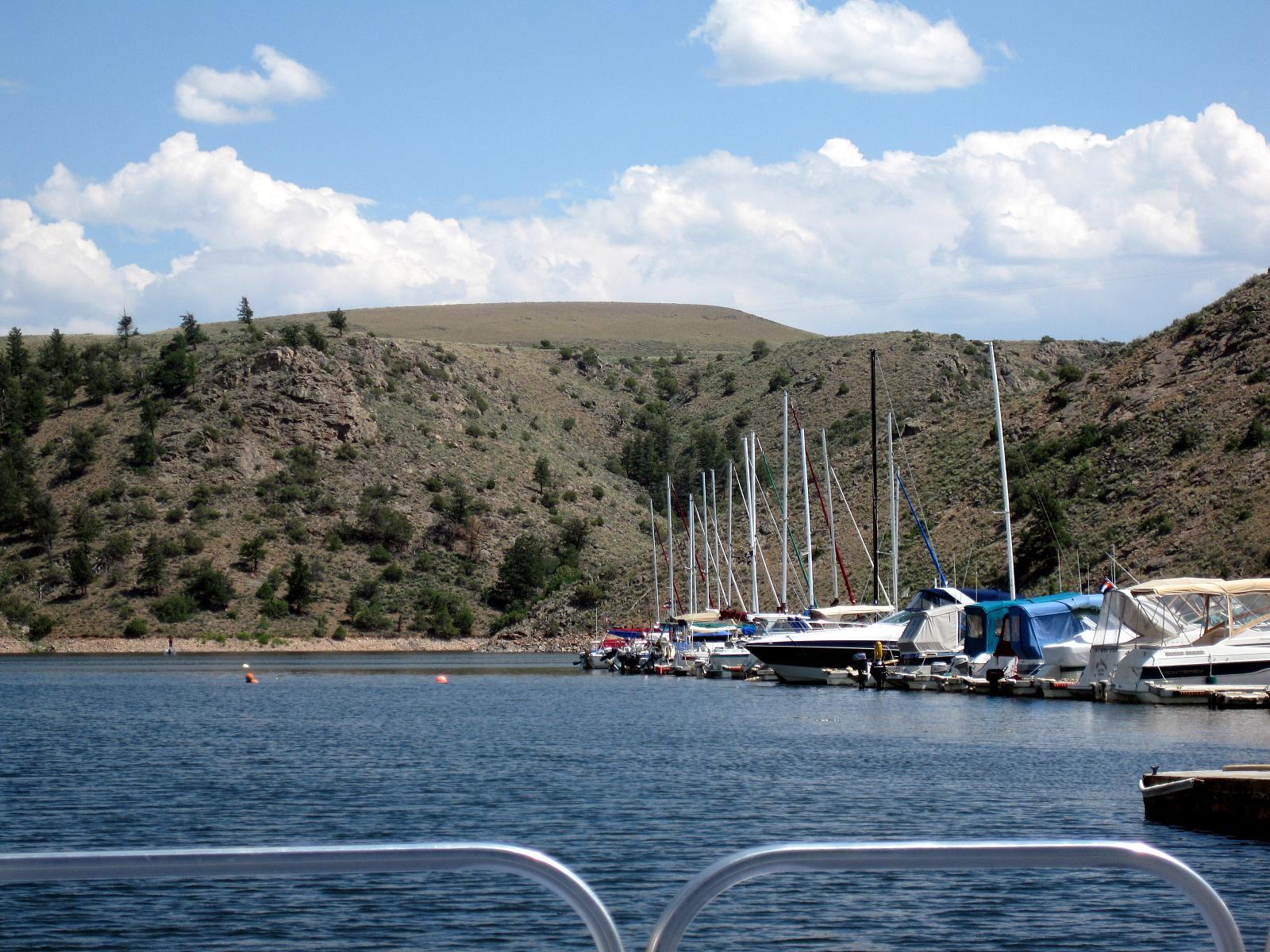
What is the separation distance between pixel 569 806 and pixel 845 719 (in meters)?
18.1

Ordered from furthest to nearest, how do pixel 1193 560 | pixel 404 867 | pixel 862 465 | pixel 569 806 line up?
pixel 862 465, pixel 1193 560, pixel 569 806, pixel 404 867

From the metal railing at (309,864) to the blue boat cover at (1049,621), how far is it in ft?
143

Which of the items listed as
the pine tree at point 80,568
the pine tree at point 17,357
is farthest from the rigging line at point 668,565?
the pine tree at point 17,357

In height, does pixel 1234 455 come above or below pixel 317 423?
below

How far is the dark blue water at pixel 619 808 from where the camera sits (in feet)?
44.2

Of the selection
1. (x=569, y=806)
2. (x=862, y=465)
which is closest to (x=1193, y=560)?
(x=862, y=465)

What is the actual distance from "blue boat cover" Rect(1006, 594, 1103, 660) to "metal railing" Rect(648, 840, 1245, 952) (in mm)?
43055

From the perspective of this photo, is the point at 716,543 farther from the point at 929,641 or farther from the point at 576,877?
the point at 576,877

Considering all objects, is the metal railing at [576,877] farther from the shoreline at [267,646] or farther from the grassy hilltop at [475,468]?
the shoreline at [267,646]

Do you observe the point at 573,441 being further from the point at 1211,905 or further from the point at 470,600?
the point at 1211,905

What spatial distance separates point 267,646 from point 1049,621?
73.7 meters

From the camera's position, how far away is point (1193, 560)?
6003 centimetres

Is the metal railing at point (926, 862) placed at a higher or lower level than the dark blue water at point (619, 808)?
higher

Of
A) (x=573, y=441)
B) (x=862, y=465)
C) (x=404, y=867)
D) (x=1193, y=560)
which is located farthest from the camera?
(x=573, y=441)
